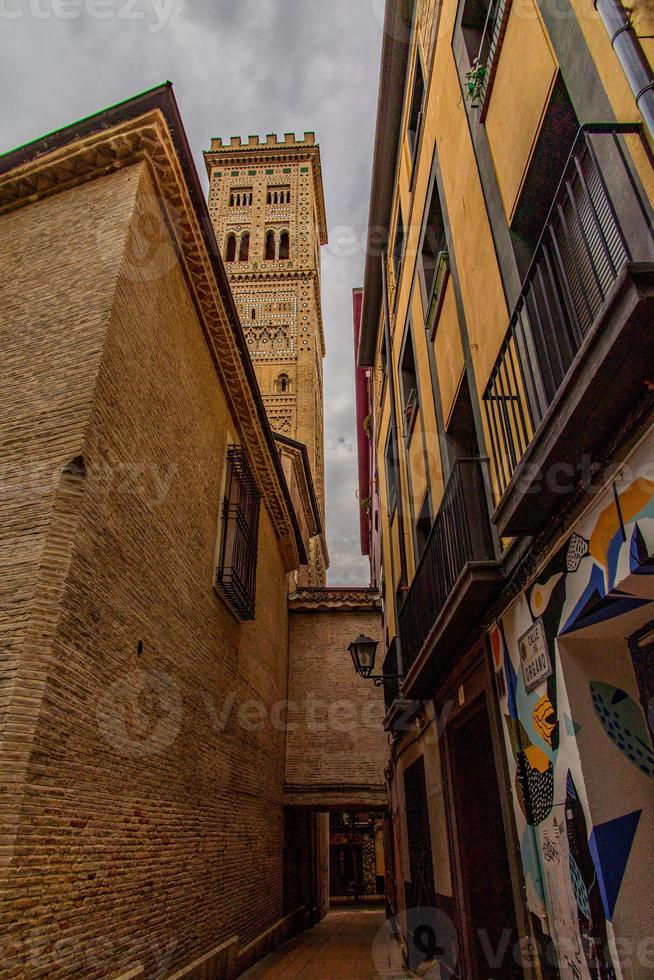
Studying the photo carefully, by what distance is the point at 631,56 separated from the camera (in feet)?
8.22

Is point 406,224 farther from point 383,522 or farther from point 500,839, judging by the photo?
point 500,839

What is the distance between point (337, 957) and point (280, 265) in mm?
28565

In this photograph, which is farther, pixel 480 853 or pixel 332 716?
pixel 332 716

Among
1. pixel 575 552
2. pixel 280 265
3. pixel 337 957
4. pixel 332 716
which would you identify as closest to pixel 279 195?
pixel 280 265

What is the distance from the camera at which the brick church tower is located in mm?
28766

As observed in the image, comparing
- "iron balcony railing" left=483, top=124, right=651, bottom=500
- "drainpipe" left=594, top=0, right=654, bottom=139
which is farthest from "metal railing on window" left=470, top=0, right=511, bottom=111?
"drainpipe" left=594, top=0, right=654, bottom=139

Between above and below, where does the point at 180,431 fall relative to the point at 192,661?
above

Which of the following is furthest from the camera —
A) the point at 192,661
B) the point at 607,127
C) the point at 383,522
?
the point at 383,522

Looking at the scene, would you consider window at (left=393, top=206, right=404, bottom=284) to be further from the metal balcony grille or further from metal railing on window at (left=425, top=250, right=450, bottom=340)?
the metal balcony grille

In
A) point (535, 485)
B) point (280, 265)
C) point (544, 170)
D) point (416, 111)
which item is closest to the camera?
point (535, 485)

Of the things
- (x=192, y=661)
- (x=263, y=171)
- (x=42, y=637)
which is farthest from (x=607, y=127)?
(x=263, y=171)

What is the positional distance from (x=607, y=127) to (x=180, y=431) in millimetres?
5397

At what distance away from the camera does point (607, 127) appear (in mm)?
2633

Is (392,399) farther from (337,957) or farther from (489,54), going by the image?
(337,957)
